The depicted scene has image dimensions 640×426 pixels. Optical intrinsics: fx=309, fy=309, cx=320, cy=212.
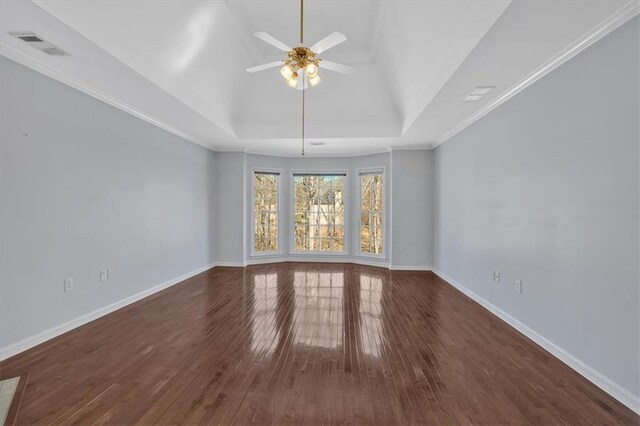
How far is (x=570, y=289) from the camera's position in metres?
2.65

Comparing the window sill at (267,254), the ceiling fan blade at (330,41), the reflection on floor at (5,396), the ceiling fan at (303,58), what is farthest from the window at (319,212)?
the reflection on floor at (5,396)

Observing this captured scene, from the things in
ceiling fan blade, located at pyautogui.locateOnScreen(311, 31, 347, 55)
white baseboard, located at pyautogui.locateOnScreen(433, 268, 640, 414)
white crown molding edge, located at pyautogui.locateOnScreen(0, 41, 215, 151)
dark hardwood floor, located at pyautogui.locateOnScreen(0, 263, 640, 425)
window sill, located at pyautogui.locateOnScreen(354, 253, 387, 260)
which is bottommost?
dark hardwood floor, located at pyautogui.locateOnScreen(0, 263, 640, 425)

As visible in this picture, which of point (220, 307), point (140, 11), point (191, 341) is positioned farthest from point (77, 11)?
point (220, 307)

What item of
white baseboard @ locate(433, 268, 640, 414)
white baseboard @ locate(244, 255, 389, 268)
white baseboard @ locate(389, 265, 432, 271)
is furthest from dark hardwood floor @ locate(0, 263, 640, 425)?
white baseboard @ locate(244, 255, 389, 268)

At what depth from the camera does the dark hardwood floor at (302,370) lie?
6.61ft

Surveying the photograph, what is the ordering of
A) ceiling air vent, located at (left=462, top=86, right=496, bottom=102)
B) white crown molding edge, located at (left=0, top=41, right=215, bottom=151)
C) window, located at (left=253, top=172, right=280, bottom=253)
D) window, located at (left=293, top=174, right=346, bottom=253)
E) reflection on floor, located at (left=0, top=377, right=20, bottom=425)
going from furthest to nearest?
window, located at (left=293, top=174, right=346, bottom=253) < window, located at (left=253, top=172, right=280, bottom=253) < ceiling air vent, located at (left=462, top=86, right=496, bottom=102) < white crown molding edge, located at (left=0, top=41, right=215, bottom=151) < reflection on floor, located at (left=0, top=377, right=20, bottom=425)

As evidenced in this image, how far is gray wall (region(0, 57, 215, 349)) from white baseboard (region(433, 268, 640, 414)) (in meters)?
4.85

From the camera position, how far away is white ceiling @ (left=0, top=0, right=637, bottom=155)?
232 centimetres

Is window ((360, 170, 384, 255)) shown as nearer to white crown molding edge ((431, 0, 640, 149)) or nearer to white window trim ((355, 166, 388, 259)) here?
white window trim ((355, 166, 388, 259))

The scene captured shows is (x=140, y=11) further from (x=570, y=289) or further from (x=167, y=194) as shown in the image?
(x=570, y=289)

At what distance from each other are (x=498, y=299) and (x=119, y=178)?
513cm

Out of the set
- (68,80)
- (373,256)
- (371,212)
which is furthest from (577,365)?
(68,80)

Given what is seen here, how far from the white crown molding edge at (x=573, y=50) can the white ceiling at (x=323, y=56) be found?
0.01m

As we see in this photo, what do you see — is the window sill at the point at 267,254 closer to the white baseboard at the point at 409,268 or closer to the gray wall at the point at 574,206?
the white baseboard at the point at 409,268
